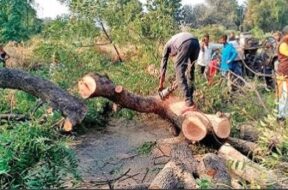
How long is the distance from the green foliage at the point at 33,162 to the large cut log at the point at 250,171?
1391mm

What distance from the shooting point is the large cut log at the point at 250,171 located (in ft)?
11.7

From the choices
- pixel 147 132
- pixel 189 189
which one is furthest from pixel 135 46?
pixel 189 189

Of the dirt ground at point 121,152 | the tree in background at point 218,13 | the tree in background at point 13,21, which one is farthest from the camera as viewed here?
the tree in background at point 218,13

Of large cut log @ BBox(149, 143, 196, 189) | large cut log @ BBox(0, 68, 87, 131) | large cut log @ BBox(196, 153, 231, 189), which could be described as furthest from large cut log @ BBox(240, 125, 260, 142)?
large cut log @ BBox(0, 68, 87, 131)

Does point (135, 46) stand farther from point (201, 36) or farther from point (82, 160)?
point (82, 160)

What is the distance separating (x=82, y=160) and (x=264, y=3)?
128 ft

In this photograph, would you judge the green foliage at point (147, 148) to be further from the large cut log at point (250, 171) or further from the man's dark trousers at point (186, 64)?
the large cut log at point (250, 171)

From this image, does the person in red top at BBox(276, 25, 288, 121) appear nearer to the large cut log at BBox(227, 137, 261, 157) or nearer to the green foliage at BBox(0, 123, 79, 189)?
the large cut log at BBox(227, 137, 261, 157)

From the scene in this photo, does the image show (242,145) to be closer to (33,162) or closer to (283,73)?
(283,73)

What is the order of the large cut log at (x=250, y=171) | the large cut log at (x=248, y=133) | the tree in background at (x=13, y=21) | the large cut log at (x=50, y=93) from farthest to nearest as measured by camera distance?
the tree in background at (x=13, y=21) < the large cut log at (x=248, y=133) < the large cut log at (x=50, y=93) < the large cut log at (x=250, y=171)

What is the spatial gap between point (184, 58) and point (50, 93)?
1.83 m

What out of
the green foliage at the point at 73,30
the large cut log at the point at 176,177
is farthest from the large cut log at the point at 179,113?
the green foliage at the point at 73,30

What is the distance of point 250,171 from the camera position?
165 inches

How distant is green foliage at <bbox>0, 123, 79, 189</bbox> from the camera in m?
3.95
